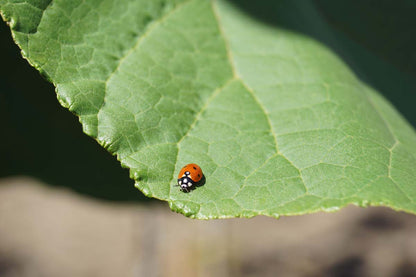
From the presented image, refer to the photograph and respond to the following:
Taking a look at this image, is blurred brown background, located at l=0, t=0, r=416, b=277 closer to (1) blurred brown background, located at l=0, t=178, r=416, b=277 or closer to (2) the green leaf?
(1) blurred brown background, located at l=0, t=178, r=416, b=277

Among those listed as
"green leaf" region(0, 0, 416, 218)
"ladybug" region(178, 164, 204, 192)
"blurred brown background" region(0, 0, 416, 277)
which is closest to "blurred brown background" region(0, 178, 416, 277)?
"blurred brown background" region(0, 0, 416, 277)

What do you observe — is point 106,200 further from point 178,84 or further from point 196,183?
point 196,183

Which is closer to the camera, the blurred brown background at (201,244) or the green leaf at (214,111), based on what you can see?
the green leaf at (214,111)

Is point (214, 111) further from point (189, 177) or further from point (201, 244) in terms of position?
point (201, 244)

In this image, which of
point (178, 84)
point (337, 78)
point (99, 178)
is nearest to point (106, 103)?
point (178, 84)

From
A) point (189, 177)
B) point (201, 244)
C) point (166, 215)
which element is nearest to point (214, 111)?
point (189, 177)

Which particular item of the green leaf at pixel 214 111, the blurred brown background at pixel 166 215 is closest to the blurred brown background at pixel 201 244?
the blurred brown background at pixel 166 215

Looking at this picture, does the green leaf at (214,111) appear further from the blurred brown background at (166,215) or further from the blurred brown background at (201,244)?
the blurred brown background at (201,244)
